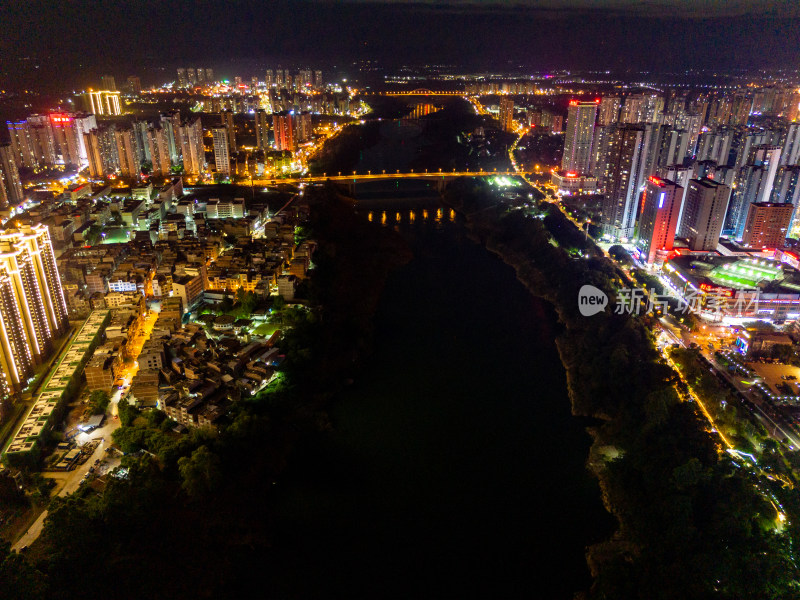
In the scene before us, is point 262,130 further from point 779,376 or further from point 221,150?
point 779,376

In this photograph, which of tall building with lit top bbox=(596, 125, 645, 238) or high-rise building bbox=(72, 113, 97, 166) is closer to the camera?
tall building with lit top bbox=(596, 125, 645, 238)

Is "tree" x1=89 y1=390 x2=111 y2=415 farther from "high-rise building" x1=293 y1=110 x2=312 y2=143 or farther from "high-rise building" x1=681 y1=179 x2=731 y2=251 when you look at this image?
"high-rise building" x1=293 y1=110 x2=312 y2=143

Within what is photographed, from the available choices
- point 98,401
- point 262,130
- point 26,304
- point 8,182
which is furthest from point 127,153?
point 98,401

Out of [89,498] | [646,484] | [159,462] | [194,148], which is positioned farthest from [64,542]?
[194,148]

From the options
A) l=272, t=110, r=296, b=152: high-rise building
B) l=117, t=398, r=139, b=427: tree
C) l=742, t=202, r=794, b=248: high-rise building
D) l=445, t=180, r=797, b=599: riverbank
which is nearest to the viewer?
l=445, t=180, r=797, b=599: riverbank

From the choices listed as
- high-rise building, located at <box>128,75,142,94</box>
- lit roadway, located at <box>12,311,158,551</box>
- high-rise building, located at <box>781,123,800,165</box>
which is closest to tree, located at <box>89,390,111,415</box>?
lit roadway, located at <box>12,311,158,551</box>

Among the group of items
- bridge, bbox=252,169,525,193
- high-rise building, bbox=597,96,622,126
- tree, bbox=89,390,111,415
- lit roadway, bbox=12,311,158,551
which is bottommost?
lit roadway, bbox=12,311,158,551

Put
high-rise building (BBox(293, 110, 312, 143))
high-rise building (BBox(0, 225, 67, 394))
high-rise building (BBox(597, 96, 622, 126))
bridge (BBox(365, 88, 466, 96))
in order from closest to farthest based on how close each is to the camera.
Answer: high-rise building (BBox(0, 225, 67, 394)) < high-rise building (BBox(597, 96, 622, 126)) < high-rise building (BBox(293, 110, 312, 143)) < bridge (BBox(365, 88, 466, 96))

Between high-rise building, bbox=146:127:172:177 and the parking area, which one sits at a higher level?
high-rise building, bbox=146:127:172:177
